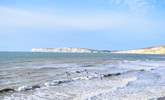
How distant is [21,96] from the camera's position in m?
18.3

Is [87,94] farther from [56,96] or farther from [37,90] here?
[37,90]

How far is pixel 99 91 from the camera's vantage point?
2038cm

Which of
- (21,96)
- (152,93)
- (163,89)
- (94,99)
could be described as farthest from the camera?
(163,89)

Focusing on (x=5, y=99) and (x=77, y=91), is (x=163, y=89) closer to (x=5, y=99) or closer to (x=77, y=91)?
(x=77, y=91)

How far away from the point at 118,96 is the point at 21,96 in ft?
20.1

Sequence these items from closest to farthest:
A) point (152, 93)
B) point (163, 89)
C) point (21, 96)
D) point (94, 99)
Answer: point (94, 99) → point (21, 96) → point (152, 93) → point (163, 89)

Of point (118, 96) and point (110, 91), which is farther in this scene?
point (110, 91)

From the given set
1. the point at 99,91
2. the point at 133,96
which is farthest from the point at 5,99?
the point at 133,96

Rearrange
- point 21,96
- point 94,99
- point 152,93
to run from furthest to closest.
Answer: point 152,93
point 21,96
point 94,99

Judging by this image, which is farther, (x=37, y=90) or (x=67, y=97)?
(x=37, y=90)

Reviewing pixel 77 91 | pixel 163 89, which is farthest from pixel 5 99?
pixel 163 89

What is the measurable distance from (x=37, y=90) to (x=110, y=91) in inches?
205

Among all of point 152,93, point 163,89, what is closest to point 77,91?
point 152,93

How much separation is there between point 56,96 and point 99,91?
3.60 m
